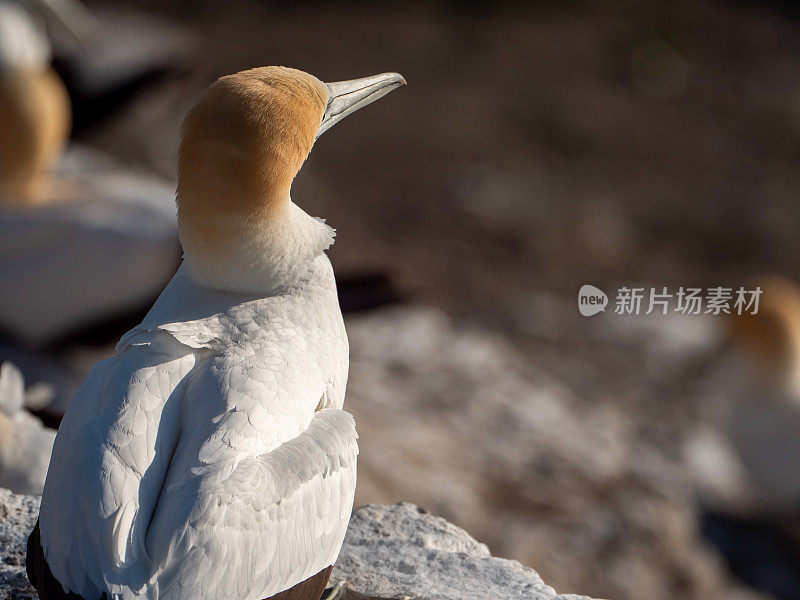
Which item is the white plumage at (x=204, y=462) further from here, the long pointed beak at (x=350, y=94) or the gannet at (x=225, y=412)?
the long pointed beak at (x=350, y=94)

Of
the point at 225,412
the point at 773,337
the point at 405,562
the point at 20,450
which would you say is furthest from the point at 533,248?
the point at 225,412

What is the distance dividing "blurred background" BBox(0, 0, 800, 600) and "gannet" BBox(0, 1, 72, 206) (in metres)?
0.19

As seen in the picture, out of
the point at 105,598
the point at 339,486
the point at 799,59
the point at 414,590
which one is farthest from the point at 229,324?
the point at 799,59

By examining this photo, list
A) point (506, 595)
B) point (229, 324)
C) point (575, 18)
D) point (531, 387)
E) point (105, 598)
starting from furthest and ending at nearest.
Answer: point (575, 18)
point (531, 387)
point (506, 595)
point (229, 324)
point (105, 598)

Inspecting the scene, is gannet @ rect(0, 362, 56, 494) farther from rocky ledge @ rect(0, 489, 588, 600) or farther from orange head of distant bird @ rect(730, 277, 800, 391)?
orange head of distant bird @ rect(730, 277, 800, 391)

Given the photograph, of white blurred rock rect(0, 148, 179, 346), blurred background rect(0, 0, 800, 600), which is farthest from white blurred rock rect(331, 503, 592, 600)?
white blurred rock rect(0, 148, 179, 346)

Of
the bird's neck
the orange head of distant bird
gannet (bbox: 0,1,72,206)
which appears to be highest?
the orange head of distant bird

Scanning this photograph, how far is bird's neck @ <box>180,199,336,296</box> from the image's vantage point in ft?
6.56

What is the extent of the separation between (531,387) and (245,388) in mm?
4057

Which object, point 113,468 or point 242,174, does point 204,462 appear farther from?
point 242,174

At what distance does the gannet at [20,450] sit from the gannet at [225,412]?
2.97 ft

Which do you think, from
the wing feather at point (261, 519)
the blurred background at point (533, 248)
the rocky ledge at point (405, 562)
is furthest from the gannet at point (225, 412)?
the blurred background at point (533, 248)

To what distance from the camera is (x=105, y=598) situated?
66.5 inches

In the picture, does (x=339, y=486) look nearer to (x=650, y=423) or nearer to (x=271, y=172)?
(x=271, y=172)
